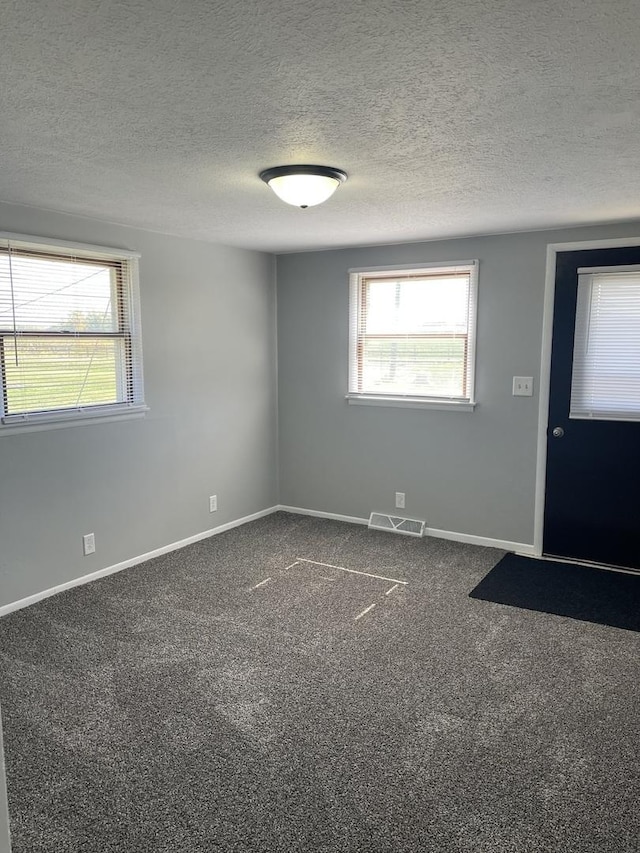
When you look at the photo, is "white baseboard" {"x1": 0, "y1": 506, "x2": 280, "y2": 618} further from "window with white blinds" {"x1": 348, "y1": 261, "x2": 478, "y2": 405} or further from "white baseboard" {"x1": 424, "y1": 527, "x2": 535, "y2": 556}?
"white baseboard" {"x1": 424, "y1": 527, "x2": 535, "y2": 556}

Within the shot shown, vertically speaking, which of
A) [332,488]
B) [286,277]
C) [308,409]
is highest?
[286,277]

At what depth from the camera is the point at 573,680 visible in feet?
8.98

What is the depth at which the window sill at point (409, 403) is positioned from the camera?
4.45 m

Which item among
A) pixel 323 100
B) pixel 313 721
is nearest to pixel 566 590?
pixel 313 721

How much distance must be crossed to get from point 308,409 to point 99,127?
3342 mm

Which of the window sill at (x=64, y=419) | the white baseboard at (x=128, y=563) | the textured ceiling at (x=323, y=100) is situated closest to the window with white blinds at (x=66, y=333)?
the window sill at (x=64, y=419)

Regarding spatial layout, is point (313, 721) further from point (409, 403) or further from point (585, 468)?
point (409, 403)

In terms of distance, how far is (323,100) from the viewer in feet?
5.86

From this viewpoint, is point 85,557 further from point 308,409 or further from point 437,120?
point 437,120

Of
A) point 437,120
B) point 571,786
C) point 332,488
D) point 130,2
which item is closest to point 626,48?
point 437,120

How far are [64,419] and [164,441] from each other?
2.73ft

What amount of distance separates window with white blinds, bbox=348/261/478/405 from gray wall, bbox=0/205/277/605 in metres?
0.84

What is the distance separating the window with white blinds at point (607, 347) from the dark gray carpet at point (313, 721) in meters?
1.47

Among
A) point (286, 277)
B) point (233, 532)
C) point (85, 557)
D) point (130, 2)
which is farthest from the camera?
point (286, 277)
